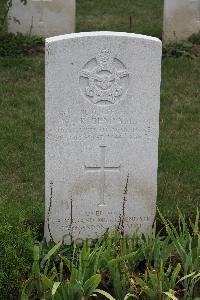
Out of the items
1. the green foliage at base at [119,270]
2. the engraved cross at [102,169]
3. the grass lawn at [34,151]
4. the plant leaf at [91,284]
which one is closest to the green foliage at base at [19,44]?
the grass lawn at [34,151]

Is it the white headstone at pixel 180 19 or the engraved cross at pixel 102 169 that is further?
the white headstone at pixel 180 19

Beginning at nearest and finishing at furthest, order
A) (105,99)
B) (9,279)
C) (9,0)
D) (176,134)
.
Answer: (9,279) < (105,99) < (176,134) < (9,0)

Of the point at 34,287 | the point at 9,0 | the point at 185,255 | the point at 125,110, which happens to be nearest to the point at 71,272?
the point at 34,287

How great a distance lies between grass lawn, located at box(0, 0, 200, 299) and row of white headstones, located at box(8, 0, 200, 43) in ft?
2.17

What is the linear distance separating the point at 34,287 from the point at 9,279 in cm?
21

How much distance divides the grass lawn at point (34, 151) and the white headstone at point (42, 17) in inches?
29.3

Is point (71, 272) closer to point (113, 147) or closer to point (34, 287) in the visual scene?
point (34, 287)

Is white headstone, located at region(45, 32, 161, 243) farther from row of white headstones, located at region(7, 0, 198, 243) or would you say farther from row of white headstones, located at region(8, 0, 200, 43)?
row of white headstones, located at region(8, 0, 200, 43)

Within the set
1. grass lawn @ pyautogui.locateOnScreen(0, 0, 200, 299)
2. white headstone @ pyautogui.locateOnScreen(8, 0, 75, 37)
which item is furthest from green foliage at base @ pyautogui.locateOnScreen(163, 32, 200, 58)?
white headstone @ pyautogui.locateOnScreen(8, 0, 75, 37)

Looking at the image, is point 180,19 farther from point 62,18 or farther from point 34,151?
point 34,151

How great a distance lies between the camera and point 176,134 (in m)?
7.48

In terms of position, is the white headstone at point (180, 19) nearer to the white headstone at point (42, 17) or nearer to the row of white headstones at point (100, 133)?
the white headstone at point (42, 17)

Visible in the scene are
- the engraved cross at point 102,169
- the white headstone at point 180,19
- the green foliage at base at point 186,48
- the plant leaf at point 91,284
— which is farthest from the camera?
the white headstone at point 180,19

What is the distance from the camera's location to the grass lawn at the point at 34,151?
444 centimetres
